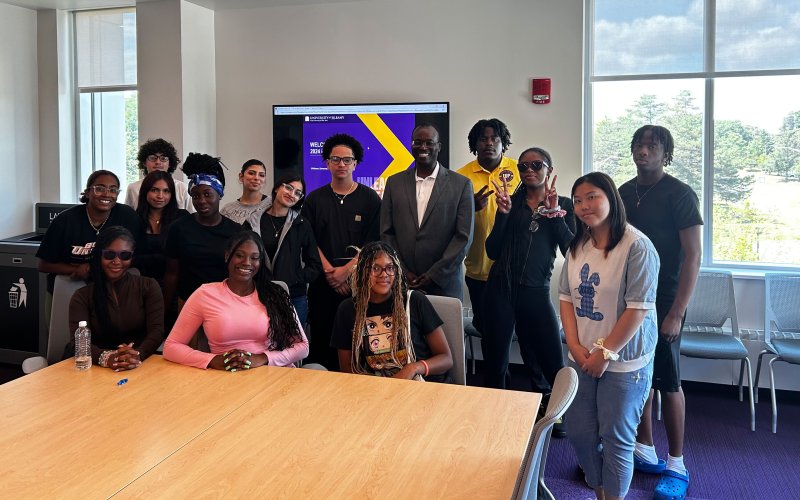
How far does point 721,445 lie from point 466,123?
2825mm

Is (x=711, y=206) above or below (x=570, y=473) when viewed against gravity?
above

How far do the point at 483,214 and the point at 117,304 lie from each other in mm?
2077

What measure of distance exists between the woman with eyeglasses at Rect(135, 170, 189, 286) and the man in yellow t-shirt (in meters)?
1.74

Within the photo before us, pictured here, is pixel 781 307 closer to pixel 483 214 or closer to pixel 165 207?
pixel 483 214

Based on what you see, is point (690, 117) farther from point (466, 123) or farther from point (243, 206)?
point (243, 206)

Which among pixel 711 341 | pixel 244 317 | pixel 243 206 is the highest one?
pixel 243 206

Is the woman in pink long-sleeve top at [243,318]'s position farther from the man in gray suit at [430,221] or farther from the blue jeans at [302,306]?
the man in gray suit at [430,221]

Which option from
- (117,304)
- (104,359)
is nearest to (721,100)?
(117,304)

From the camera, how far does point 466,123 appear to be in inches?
204

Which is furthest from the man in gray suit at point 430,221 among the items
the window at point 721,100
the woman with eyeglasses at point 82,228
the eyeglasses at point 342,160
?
the window at point 721,100

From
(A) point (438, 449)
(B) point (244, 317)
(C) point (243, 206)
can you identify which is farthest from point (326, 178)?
(A) point (438, 449)

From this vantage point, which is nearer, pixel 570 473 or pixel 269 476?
pixel 269 476

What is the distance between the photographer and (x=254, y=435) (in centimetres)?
201

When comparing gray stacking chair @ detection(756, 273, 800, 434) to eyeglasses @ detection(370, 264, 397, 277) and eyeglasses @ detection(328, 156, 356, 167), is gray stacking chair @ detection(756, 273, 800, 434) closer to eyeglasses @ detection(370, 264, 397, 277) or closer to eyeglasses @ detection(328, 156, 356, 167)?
eyeglasses @ detection(370, 264, 397, 277)
